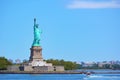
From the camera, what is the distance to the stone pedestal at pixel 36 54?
112 meters

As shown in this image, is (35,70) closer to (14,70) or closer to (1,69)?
(14,70)

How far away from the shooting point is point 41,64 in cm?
11362

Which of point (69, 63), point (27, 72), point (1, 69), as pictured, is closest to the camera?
point (27, 72)

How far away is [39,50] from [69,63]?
2582cm

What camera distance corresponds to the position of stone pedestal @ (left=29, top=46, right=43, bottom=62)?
112456 millimetres

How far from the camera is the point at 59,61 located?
138750 mm

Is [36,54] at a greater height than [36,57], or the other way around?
[36,54]

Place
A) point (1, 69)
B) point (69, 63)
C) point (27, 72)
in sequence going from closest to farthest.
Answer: point (27, 72) → point (1, 69) → point (69, 63)

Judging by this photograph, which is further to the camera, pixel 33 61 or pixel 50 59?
pixel 50 59

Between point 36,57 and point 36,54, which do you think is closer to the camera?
point 36,57

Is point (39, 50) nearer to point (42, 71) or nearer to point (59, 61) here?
point (42, 71)

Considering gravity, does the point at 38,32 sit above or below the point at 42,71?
above

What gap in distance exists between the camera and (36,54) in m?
113

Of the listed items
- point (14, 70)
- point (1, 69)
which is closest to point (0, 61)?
point (1, 69)
